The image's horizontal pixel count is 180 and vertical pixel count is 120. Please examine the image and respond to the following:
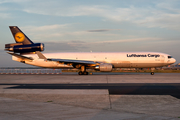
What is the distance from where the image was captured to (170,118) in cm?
619

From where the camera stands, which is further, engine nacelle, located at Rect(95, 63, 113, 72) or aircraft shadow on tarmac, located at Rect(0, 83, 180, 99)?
engine nacelle, located at Rect(95, 63, 113, 72)

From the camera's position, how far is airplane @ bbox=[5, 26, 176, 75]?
3281 centimetres

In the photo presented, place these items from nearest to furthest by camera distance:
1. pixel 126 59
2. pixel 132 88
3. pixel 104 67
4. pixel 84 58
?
pixel 132 88, pixel 104 67, pixel 126 59, pixel 84 58

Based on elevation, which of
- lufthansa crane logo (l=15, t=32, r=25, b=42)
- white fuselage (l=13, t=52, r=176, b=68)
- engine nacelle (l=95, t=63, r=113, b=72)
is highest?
lufthansa crane logo (l=15, t=32, r=25, b=42)

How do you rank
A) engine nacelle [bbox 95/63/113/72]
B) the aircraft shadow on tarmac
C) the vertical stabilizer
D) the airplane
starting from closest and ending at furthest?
the aircraft shadow on tarmac, engine nacelle [bbox 95/63/113/72], the airplane, the vertical stabilizer

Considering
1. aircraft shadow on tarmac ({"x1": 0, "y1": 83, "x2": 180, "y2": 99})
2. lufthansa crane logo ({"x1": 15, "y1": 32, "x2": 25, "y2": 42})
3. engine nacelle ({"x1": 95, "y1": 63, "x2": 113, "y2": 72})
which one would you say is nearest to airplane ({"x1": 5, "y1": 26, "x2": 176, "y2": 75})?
lufthansa crane logo ({"x1": 15, "y1": 32, "x2": 25, "y2": 42})

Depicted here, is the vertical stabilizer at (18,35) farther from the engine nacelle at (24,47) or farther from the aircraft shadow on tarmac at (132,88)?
the aircraft shadow on tarmac at (132,88)

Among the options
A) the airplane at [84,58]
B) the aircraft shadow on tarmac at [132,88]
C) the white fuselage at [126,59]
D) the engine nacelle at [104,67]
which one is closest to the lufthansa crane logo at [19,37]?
the airplane at [84,58]

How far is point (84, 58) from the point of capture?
111 ft

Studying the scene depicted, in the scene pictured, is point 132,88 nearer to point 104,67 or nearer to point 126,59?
point 104,67

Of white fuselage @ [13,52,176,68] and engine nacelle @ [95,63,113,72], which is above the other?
white fuselage @ [13,52,176,68]

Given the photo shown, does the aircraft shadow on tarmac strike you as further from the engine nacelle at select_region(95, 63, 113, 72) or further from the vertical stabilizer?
the vertical stabilizer

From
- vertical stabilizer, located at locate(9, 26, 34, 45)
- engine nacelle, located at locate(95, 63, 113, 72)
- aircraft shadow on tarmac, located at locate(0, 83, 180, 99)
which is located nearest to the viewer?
aircraft shadow on tarmac, located at locate(0, 83, 180, 99)

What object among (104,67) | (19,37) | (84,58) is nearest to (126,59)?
(104,67)
